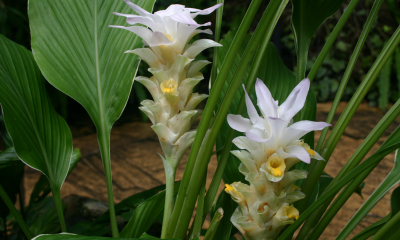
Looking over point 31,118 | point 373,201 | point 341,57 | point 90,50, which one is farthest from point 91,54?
point 341,57

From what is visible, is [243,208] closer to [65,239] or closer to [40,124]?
[65,239]

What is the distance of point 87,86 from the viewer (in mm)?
577

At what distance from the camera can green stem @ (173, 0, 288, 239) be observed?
1.26 feet

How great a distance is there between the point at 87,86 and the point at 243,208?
0.35m

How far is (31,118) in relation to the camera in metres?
0.56

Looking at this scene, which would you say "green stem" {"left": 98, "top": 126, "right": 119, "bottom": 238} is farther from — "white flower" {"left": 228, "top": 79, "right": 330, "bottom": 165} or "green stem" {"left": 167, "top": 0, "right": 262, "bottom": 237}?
"white flower" {"left": 228, "top": 79, "right": 330, "bottom": 165}

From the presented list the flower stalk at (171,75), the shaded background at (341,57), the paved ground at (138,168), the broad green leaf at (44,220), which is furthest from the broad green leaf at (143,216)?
the shaded background at (341,57)

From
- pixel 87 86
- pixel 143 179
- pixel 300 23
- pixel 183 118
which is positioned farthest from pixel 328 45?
pixel 143 179

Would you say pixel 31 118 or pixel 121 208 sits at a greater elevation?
pixel 31 118

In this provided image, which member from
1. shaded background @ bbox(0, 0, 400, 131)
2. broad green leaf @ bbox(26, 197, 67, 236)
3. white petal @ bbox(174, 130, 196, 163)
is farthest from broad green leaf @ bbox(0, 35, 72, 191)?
shaded background @ bbox(0, 0, 400, 131)

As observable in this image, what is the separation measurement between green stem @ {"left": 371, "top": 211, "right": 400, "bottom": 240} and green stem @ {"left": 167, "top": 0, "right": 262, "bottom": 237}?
24cm

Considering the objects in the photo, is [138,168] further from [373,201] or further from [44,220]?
[373,201]

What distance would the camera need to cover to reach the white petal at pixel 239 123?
15.0 inches

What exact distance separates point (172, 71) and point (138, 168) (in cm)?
164
